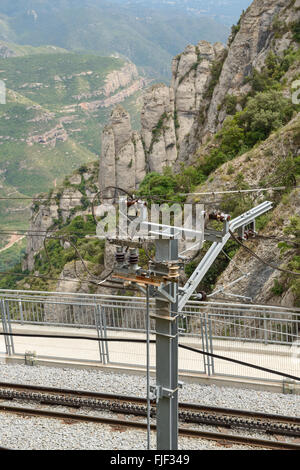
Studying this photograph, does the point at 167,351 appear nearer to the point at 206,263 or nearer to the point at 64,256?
the point at 206,263

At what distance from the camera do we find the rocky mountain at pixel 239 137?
70.2ft

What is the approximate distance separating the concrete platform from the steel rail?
2.09 m

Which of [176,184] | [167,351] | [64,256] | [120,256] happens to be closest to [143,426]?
[167,351]

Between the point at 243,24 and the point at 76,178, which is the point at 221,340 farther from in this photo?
the point at 76,178

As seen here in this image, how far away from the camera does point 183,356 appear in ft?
47.2

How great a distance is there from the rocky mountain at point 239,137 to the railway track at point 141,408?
12.8 feet

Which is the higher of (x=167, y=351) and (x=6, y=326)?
(x=6, y=326)

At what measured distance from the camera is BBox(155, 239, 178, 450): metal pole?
7.51 metres

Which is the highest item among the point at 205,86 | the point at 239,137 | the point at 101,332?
the point at 205,86

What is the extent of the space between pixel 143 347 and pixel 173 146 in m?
69.8

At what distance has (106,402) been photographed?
1246 centimetres

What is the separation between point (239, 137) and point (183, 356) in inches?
852
